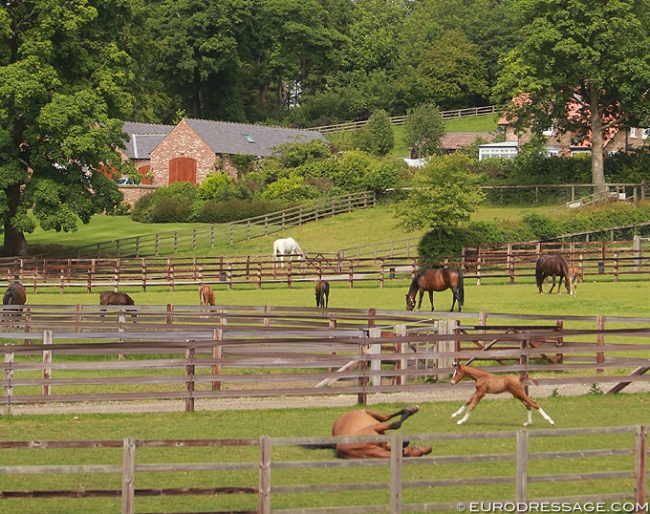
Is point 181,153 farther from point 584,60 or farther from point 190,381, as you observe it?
point 190,381

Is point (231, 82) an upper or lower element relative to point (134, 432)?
upper

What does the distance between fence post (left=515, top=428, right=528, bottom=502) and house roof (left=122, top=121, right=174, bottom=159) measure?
73.3 meters

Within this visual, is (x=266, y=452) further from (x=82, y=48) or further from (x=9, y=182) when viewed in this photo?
(x=82, y=48)

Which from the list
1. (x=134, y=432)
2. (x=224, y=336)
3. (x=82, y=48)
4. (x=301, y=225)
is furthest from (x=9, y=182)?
(x=134, y=432)

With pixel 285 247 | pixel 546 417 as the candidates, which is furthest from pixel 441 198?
pixel 546 417

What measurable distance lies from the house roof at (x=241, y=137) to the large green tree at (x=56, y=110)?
2561cm

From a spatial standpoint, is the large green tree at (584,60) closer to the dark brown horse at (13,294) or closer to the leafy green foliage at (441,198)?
the leafy green foliage at (441,198)

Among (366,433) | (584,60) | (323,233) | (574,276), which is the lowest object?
(366,433)

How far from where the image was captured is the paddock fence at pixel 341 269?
42531 mm

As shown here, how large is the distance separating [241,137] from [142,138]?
8.32 metres

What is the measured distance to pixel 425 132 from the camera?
86.1 m

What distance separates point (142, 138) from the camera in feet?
283

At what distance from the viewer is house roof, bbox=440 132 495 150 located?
8756 centimetres

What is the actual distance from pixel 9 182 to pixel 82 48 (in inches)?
299
